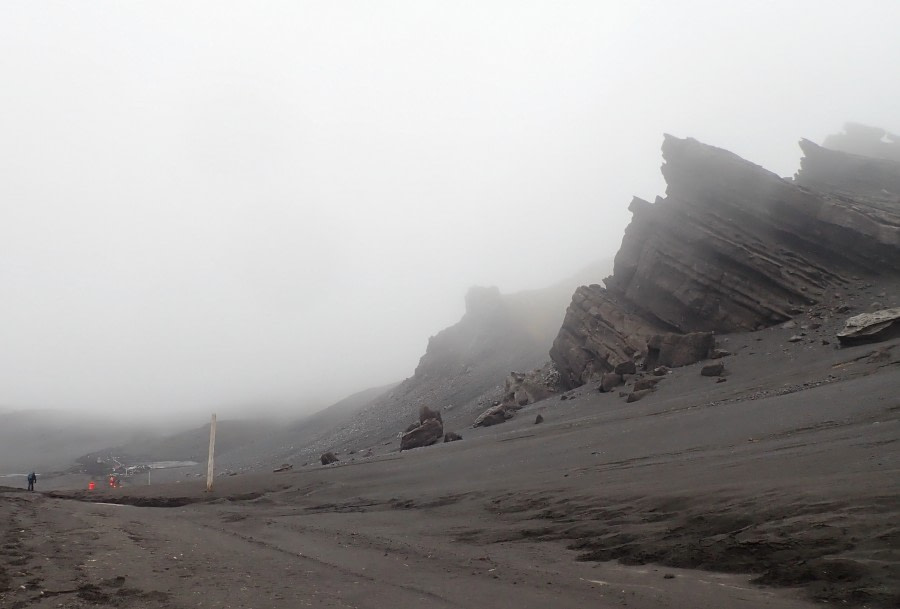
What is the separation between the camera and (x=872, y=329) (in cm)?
2394

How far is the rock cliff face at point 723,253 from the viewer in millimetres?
31953

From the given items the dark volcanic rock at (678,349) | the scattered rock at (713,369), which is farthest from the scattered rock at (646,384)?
the dark volcanic rock at (678,349)

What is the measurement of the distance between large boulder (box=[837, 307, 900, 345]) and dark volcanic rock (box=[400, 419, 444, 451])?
69.4 ft

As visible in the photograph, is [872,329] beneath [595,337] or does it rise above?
beneath

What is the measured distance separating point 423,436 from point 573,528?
24.6 m

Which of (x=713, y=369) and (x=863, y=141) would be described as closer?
(x=713, y=369)

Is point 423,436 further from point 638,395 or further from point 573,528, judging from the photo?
point 573,528

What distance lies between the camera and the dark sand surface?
6461mm

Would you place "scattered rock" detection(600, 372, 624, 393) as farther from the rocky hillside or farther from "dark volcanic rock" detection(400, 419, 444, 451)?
the rocky hillside

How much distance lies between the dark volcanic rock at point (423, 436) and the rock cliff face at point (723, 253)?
39.3 feet

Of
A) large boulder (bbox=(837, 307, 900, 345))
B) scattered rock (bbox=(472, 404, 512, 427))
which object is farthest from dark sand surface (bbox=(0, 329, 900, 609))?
scattered rock (bbox=(472, 404, 512, 427))

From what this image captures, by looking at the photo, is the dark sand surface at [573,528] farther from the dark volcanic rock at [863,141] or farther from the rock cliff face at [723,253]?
the dark volcanic rock at [863,141]

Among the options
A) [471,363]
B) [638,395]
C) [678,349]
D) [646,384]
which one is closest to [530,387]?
[678,349]

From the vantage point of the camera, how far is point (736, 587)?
616cm
